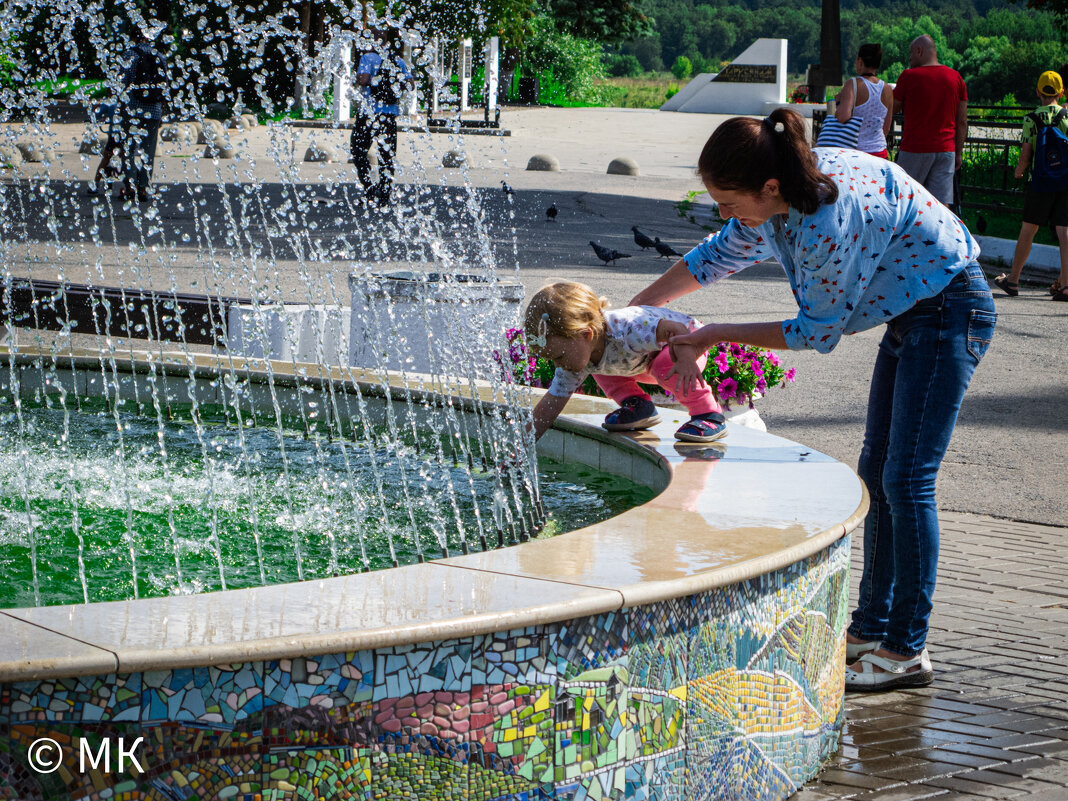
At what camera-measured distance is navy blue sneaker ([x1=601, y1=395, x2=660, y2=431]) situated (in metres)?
4.02

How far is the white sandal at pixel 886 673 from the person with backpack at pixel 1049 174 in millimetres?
7948

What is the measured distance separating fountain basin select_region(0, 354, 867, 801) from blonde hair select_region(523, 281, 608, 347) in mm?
868

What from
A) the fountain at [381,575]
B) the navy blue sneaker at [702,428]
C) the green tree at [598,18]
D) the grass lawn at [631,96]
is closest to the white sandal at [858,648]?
the fountain at [381,575]

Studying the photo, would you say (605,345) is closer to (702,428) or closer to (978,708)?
(702,428)

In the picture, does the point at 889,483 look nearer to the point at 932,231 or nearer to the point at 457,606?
the point at 932,231

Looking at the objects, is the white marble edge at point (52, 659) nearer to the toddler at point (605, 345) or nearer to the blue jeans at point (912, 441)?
the toddler at point (605, 345)

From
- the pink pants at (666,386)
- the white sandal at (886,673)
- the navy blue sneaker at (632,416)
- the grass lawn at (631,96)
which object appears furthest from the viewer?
the grass lawn at (631,96)

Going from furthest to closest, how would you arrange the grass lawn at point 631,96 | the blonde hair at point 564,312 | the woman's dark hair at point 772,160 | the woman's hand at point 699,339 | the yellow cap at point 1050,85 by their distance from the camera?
the grass lawn at point 631,96, the yellow cap at point 1050,85, the blonde hair at point 564,312, the woman's hand at point 699,339, the woman's dark hair at point 772,160

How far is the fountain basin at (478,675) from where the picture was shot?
210 centimetres

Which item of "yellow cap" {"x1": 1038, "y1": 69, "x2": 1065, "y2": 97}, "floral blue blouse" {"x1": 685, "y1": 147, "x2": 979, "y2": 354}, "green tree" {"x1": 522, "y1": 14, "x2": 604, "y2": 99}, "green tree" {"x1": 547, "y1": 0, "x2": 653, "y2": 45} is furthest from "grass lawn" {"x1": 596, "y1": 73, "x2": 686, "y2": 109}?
"floral blue blouse" {"x1": 685, "y1": 147, "x2": 979, "y2": 354}

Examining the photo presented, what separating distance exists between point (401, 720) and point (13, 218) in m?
13.4

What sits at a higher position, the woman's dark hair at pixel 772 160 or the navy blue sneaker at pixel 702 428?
the woman's dark hair at pixel 772 160

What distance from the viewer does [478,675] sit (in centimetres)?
229

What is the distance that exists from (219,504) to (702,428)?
5.55 feet
